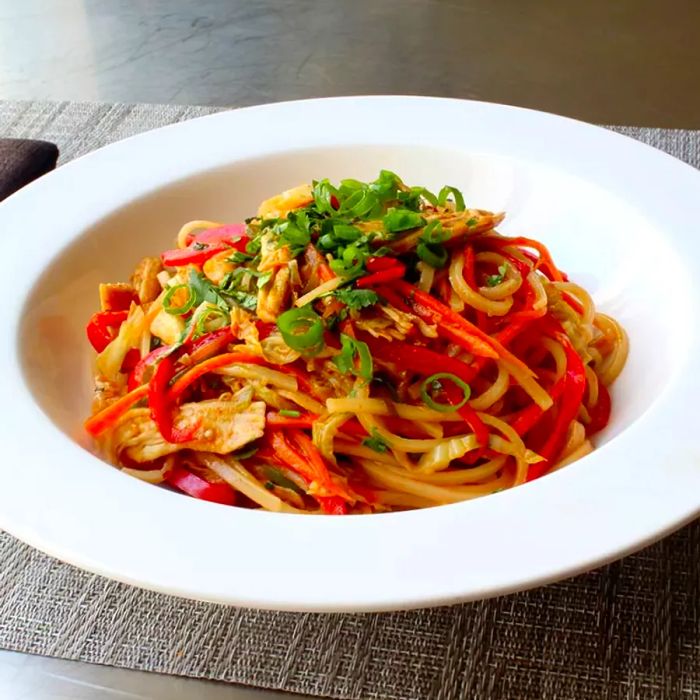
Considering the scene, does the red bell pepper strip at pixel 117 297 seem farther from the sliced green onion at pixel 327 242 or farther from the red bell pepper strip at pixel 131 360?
the sliced green onion at pixel 327 242

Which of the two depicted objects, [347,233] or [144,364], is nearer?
[347,233]

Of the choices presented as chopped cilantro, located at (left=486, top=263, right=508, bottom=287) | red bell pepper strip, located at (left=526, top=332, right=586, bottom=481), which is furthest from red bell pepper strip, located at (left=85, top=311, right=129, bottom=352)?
red bell pepper strip, located at (left=526, top=332, right=586, bottom=481)

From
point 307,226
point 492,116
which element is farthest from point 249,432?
point 492,116

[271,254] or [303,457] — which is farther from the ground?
[271,254]

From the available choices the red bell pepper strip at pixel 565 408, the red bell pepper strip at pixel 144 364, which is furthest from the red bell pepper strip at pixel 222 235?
the red bell pepper strip at pixel 565 408

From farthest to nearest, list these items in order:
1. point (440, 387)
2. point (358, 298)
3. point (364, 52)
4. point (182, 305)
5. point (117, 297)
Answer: point (364, 52), point (117, 297), point (182, 305), point (440, 387), point (358, 298)

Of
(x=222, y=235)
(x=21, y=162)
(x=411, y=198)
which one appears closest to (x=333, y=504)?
(x=411, y=198)

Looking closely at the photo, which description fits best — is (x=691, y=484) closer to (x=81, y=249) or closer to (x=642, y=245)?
(x=642, y=245)

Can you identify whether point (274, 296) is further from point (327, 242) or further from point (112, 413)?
point (112, 413)
